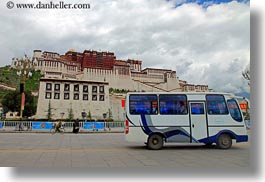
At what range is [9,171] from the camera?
5.51 metres

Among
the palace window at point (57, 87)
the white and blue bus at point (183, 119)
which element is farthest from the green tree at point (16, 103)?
the white and blue bus at point (183, 119)

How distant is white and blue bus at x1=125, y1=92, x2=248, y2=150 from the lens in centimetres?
851

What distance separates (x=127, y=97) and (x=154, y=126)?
1295mm

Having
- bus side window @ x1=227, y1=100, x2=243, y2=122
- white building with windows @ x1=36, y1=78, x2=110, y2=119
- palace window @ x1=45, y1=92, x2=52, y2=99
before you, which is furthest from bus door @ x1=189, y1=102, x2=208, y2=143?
palace window @ x1=45, y1=92, x2=52, y2=99

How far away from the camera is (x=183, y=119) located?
337 inches

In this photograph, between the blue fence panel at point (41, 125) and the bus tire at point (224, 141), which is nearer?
the bus tire at point (224, 141)

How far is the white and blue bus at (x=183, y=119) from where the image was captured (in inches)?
335

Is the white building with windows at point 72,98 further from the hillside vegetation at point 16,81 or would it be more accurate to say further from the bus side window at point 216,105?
the bus side window at point 216,105

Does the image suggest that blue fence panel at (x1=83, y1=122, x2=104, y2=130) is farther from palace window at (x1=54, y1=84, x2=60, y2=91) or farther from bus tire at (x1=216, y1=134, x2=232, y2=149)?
bus tire at (x1=216, y1=134, x2=232, y2=149)

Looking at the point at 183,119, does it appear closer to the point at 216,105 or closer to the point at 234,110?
Result: the point at 216,105

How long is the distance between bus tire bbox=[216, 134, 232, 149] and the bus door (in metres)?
0.61

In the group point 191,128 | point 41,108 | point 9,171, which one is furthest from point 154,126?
point 41,108

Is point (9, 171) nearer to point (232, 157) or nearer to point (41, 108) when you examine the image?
point (232, 157)

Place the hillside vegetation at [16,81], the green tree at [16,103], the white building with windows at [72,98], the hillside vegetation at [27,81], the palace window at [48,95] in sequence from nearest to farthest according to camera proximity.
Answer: the green tree at [16,103] → the hillside vegetation at [16,81] → the hillside vegetation at [27,81] → the palace window at [48,95] → the white building with windows at [72,98]
